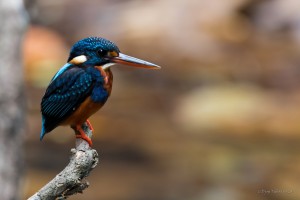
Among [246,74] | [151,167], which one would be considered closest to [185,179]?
[151,167]

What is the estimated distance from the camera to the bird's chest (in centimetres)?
309

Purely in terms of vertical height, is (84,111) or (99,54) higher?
(99,54)

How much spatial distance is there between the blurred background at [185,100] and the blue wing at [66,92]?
3.71 metres

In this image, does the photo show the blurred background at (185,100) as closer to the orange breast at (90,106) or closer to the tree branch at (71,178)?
the orange breast at (90,106)

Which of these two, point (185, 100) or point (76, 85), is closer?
point (76, 85)

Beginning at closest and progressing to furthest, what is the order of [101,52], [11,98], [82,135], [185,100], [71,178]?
[71,178] → [101,52] → [82,135] → [11,98] → [185,100]

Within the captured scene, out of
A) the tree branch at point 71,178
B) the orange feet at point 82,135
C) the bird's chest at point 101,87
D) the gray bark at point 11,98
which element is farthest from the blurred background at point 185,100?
the tree branch at point 71,178

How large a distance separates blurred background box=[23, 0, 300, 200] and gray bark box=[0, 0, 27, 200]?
1.70ft

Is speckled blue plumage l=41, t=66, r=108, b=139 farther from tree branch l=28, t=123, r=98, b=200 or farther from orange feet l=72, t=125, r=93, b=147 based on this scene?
tree branch l=28, t=123, r=98, b=200

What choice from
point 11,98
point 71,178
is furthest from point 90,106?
point 11,98

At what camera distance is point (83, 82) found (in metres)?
3.14

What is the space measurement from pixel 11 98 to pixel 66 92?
2.98 metres

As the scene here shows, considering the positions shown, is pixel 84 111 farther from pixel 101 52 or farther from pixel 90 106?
pixel 101 52

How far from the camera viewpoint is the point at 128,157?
11.6m
